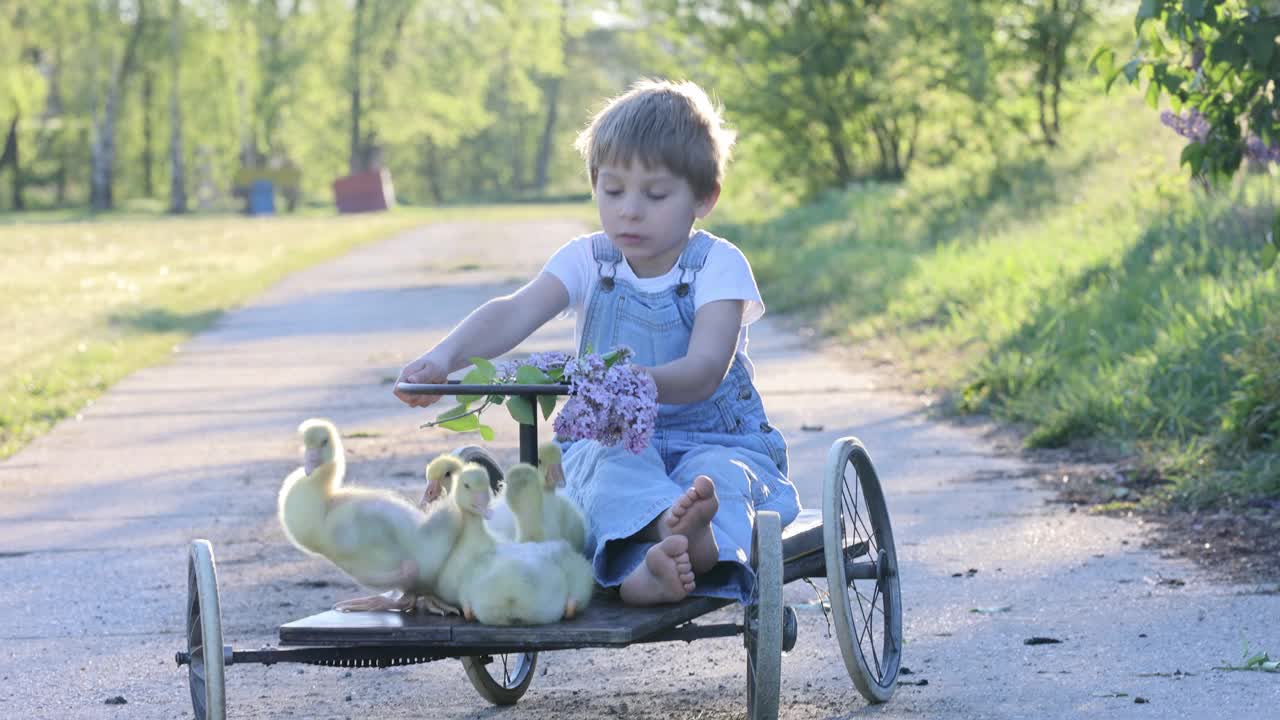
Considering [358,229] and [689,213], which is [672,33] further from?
[689,213]

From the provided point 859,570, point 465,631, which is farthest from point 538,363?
point 859,570

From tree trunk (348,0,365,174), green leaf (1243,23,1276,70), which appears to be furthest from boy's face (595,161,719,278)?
tree trunk (348,0,365,174)

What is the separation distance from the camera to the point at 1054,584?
544 cm

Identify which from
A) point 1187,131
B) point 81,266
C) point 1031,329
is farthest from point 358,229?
point 1187,131

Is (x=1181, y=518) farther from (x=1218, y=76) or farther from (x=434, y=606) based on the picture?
(x=434, y=606)

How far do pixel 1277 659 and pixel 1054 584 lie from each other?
109 centimetres

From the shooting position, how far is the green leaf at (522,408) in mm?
3697

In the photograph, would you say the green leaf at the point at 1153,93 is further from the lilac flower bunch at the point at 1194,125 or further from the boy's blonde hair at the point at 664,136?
the boy's blonde hair at the point at 664,136

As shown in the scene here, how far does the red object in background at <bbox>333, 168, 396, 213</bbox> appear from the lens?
5128cm

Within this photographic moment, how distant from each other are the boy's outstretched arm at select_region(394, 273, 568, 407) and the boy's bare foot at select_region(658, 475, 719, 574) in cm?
67

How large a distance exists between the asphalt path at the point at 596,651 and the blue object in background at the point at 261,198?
3898 cm

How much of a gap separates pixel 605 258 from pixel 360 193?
47993 millimetres

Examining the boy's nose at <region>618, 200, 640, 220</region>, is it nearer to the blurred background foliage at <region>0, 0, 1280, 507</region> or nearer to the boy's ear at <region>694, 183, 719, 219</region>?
the boy's ear at <region>694, 183, 719, 219</region>

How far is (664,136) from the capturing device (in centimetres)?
400
